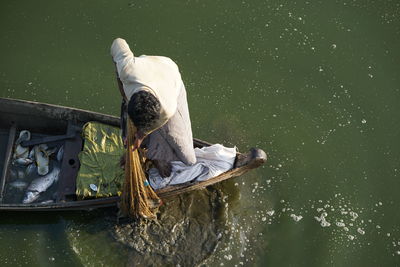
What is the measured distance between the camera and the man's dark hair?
310 cm

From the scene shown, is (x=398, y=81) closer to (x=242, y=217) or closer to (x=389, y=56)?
(x=389, y=56)

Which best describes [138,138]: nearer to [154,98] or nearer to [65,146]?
[154,98]

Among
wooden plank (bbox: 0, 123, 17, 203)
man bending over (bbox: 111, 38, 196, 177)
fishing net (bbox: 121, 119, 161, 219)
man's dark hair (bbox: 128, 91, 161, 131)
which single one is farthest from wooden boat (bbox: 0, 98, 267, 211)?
man's dark hair (bbox: 128, 91, 161, 131)

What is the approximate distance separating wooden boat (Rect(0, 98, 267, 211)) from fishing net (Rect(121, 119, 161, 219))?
11 cm

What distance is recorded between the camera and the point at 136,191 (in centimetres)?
418

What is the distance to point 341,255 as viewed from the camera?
495cm

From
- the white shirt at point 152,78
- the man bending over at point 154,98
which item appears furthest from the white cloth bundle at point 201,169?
the white shirt at point 152,78

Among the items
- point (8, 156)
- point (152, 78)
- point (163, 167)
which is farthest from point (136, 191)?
point (8, 156)

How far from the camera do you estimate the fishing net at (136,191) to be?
387 centimetres

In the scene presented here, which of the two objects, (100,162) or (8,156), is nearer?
(100,162)

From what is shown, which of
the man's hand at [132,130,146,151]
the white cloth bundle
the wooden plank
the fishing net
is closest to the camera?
the man's hand at [132,130,146,151]

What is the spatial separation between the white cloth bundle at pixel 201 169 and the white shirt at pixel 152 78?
1.12 m

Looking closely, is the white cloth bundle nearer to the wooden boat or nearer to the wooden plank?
the wooden boat

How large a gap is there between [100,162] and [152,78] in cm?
158
